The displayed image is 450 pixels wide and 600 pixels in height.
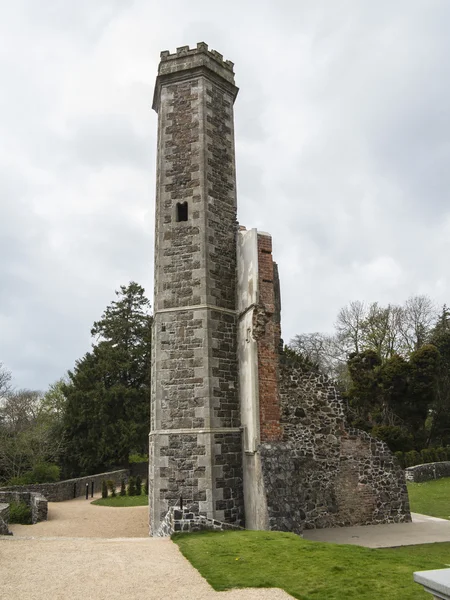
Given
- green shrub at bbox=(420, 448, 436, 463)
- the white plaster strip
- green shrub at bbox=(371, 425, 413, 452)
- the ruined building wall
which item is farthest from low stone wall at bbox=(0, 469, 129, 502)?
green shrub at bbox=(420, 448, 436, 463)

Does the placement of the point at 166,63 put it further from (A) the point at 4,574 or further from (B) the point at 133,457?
(B) the point at 133,457

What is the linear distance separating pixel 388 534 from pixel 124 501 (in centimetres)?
1259

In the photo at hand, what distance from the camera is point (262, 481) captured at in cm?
1027

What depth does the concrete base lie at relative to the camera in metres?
10.2

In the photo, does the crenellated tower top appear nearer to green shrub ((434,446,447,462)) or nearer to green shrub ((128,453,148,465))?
green shrub ((434,446,447,462))

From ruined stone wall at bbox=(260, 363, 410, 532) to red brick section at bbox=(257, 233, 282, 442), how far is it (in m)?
1.19

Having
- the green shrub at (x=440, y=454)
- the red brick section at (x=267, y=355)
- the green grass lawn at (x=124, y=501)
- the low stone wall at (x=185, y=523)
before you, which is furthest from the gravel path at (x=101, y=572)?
the green shrub at (x=440, y=454)

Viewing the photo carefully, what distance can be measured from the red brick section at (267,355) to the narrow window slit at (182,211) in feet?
7.55

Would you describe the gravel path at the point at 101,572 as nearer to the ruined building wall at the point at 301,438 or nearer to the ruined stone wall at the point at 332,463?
the ruined building wall at the point at 301,438

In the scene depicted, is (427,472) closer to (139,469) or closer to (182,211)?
(139,469)

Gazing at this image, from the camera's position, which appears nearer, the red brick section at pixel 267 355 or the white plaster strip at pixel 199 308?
Answer: the red brick section at pixel 267 355

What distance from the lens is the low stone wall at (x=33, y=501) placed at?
15979 mm

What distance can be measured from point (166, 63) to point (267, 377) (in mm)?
9714

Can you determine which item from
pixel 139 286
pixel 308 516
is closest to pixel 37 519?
pixel 308 516
